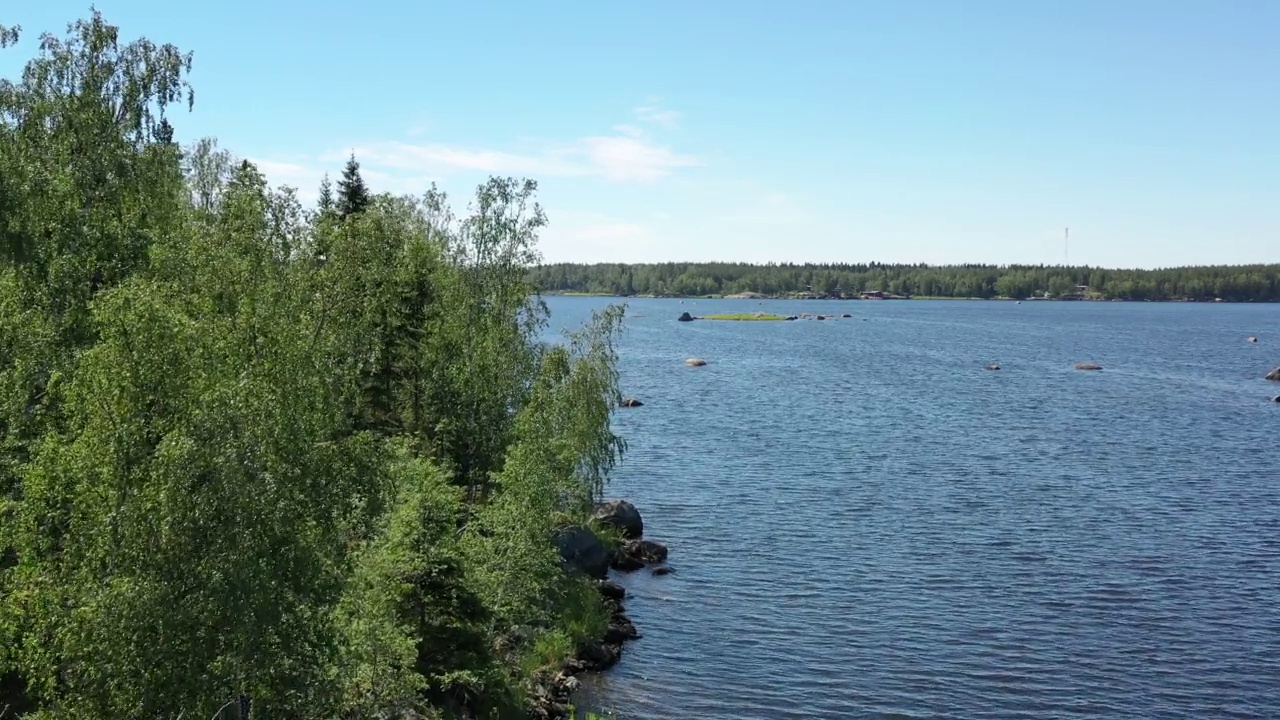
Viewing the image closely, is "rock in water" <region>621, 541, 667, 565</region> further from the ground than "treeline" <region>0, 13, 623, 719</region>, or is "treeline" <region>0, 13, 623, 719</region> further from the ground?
"treeline" <region>0, 13, 623, 719</region>

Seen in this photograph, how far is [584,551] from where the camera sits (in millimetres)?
46094

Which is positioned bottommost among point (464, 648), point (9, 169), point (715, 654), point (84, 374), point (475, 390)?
point (715, 654)

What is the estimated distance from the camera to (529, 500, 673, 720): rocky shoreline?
35.2m

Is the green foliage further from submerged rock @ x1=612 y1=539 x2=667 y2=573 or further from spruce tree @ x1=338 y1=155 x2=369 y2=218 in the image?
submerged rock @ x1=612 y1=539 x2=667 y2=573

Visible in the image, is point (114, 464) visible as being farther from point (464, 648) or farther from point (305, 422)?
point (464, 648)

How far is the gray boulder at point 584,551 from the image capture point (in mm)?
44719

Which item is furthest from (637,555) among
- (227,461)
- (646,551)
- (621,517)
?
(227,461)

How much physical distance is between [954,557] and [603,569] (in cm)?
1707

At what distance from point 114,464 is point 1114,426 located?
269ft

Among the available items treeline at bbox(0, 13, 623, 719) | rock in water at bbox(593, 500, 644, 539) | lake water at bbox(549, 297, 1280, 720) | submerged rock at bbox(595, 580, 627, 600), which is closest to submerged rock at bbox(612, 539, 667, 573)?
lake water at bbox(549, 297, 1280, 720)

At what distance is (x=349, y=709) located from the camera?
24.8 meters

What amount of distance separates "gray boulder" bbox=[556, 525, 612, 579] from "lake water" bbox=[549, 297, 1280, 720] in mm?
2187

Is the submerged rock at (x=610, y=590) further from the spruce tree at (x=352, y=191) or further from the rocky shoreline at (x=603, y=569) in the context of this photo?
the spruce tree at (x=352, y=191)

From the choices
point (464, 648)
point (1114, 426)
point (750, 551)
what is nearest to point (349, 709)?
point (464, 648)
